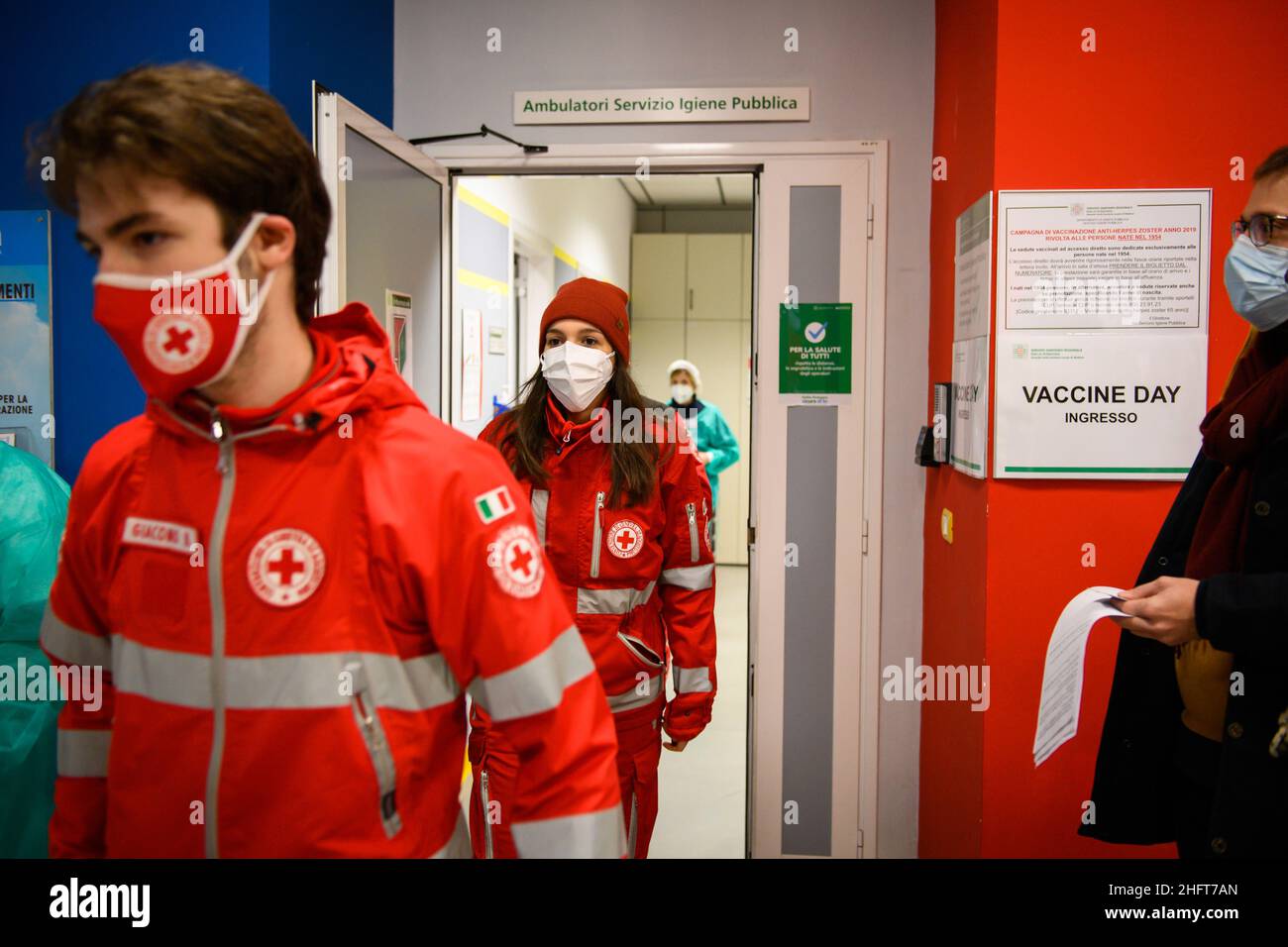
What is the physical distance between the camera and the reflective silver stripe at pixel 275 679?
0.93 meters

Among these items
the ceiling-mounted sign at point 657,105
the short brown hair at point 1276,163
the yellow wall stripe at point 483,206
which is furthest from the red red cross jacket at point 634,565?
the yellow wall stripe at point 483,206

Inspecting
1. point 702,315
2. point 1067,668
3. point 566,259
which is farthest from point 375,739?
point 702,315

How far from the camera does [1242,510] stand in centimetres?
140

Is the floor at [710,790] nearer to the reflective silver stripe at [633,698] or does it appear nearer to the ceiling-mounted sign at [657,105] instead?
the reflective silver stripe at [633,698]

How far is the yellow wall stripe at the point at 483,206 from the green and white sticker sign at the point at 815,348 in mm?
1375

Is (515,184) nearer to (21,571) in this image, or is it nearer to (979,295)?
(979,295)

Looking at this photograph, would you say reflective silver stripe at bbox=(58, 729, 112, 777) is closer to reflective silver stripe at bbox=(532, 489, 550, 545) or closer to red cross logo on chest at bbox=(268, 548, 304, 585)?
red cross logo on chest at bbox=(268, 548, 304, 585)

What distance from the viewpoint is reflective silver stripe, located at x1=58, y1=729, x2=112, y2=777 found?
1074 mm

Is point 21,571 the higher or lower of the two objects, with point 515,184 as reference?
lower

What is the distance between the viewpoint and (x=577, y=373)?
6.91ft
